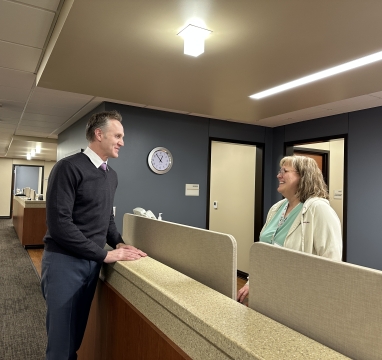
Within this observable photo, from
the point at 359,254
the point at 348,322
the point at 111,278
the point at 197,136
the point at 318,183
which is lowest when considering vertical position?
the point at 359,254

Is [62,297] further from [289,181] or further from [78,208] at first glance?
[289,181]

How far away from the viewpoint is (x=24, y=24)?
1683 mm

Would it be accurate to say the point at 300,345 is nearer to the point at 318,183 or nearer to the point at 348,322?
the point at 348,322

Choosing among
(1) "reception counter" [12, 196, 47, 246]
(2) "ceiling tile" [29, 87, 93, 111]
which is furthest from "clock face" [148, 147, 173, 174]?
Answer: (1) "reception counter" [12, 196, 47, 246]

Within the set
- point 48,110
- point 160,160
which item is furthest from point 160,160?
point 48,110

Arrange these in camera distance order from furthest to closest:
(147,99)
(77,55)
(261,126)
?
(261,126) → (147,99) → (77,55)

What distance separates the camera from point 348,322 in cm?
66

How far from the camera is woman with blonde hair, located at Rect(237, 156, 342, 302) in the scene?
4.50ft

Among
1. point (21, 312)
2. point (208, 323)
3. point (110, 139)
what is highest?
point (110, 139)

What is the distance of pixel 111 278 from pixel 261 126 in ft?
10.8

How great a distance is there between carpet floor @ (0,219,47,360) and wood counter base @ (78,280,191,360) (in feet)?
2.67

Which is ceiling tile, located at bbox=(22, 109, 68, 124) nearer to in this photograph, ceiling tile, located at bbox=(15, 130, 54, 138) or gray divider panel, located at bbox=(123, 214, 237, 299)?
ceiling tile, located at bbox=(15, 130, 54, 138)

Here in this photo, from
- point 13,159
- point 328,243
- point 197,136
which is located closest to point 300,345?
point 328,243

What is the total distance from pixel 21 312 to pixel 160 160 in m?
1.82
